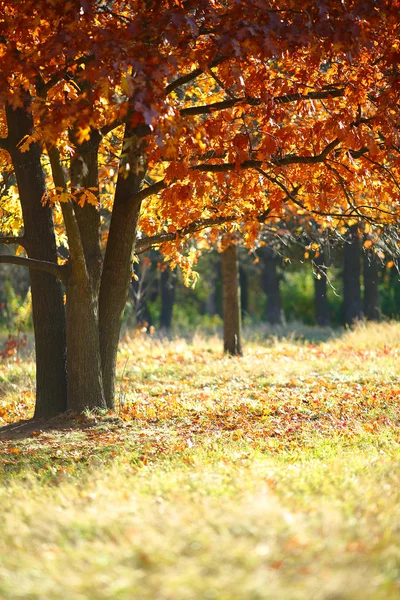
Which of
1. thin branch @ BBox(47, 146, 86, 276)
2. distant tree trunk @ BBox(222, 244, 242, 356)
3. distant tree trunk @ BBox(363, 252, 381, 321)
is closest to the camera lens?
→ thin branch @ BBox(47, 146, 86, 276)

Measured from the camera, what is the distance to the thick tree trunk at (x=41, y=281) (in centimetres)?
917

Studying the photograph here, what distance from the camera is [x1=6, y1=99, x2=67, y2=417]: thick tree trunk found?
9.17 m

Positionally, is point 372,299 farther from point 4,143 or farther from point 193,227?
point 4,143

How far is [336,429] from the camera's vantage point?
27.7 ft

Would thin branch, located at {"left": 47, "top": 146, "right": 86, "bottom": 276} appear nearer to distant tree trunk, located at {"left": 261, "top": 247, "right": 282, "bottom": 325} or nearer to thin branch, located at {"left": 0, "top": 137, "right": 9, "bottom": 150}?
thin branch, located at {"left": 0, "top": 137, "right": 9, "bottom": 150}

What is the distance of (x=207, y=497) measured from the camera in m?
4.96

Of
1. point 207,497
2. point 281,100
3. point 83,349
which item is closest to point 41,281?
point 83,349

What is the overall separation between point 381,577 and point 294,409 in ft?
20.1

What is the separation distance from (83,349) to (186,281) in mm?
2440

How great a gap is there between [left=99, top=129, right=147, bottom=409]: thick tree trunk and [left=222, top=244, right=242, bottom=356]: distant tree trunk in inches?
268

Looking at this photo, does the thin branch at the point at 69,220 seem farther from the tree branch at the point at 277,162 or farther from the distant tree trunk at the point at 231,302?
the distant tree trunk at the point at 231,302

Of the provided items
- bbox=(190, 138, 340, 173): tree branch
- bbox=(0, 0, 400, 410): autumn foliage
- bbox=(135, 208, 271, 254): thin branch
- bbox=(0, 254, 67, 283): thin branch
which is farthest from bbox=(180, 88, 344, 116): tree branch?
bbox=(0, 254, 67, 283): thin branch

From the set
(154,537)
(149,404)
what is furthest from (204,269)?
(154,537)

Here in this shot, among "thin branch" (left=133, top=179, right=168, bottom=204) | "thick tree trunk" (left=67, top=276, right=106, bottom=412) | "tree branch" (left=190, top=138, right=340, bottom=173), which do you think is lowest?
"thick tree trunk" (left=67, top=276, right=106, bottom=412)
